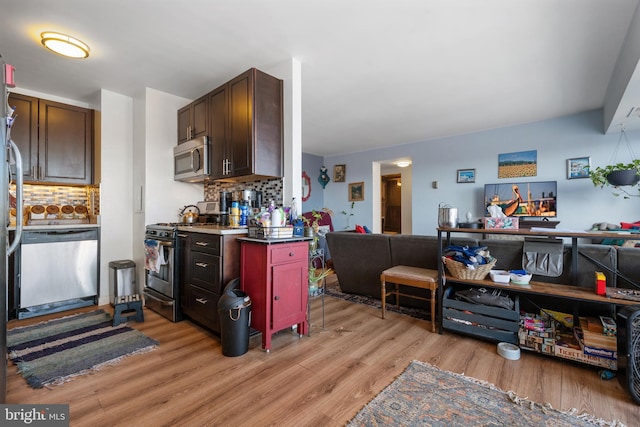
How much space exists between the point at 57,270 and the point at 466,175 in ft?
19.9

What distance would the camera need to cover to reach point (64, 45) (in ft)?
7.72

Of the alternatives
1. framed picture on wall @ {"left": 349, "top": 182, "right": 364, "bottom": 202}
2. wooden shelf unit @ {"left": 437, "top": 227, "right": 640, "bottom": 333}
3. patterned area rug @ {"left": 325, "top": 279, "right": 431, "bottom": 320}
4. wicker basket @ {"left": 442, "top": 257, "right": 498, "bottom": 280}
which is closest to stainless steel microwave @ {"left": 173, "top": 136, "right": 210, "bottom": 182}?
patterned area rug @ {"left": 325, "top": 279, "right": 431, "bottom": 320}

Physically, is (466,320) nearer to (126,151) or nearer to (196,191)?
(196,191)

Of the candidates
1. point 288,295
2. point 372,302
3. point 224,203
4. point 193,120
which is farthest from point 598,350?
point 193,120

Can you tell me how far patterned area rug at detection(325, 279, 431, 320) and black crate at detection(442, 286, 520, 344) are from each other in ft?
1.56

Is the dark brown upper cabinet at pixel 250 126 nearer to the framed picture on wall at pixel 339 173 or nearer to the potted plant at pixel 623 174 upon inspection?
the potted plant at pixel 623 174

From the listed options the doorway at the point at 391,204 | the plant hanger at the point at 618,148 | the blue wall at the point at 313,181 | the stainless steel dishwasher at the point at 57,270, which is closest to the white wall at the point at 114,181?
the stainless steel dishwasher at the point at 57,270

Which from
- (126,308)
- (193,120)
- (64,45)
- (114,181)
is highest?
(64,45)

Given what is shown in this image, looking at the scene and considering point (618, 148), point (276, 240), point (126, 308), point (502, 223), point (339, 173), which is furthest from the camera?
point (339, 173)

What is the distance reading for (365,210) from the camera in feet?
21.9

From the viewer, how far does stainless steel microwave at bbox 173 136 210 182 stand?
10.3 ft

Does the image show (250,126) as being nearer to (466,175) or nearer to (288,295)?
(288,295)

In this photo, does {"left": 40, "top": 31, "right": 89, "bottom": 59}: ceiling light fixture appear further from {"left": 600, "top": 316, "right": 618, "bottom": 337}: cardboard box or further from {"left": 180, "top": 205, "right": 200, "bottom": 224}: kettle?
{"left": 600, "top": 316, "right": 618, "bottom": 337}: cardboard box

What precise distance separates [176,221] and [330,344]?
2.45m
